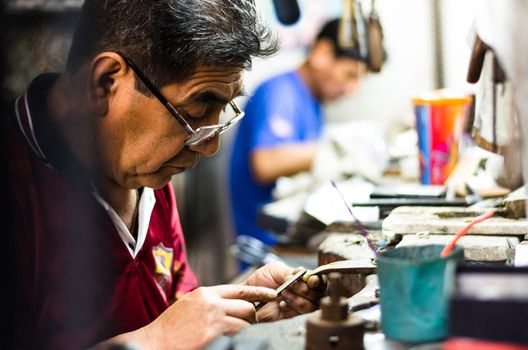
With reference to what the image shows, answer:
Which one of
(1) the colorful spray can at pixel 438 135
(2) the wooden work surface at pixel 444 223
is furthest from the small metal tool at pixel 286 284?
(1) the colorful spray can at pixel 438 135

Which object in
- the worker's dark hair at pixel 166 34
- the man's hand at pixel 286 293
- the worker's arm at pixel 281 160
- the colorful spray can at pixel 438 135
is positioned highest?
the worker's dark hair at pixel 166 34

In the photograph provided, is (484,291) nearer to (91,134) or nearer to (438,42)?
(91,134)

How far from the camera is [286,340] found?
1517 millimetres

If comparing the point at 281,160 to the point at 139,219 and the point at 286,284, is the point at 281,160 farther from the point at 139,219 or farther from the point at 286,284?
the point at 286,284

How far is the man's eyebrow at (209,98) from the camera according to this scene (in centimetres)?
205

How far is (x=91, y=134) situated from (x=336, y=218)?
95 cm

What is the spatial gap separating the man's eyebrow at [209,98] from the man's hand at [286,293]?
0.51 metres

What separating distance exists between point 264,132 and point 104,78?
2.71m

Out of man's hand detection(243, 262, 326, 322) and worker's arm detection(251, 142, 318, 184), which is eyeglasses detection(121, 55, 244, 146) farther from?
worker's arm detection(251, 142, 318, 184)

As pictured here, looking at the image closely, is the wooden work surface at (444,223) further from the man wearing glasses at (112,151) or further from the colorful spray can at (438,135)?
the colorful spray can at (438,135)

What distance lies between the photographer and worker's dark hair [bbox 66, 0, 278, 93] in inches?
78.0

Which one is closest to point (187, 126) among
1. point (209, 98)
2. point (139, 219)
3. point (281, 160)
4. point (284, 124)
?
point (209, 98)

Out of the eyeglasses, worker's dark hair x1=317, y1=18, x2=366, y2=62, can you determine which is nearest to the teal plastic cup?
the eyeglasses

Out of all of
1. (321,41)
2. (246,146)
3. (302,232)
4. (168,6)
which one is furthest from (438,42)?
(168,6)
